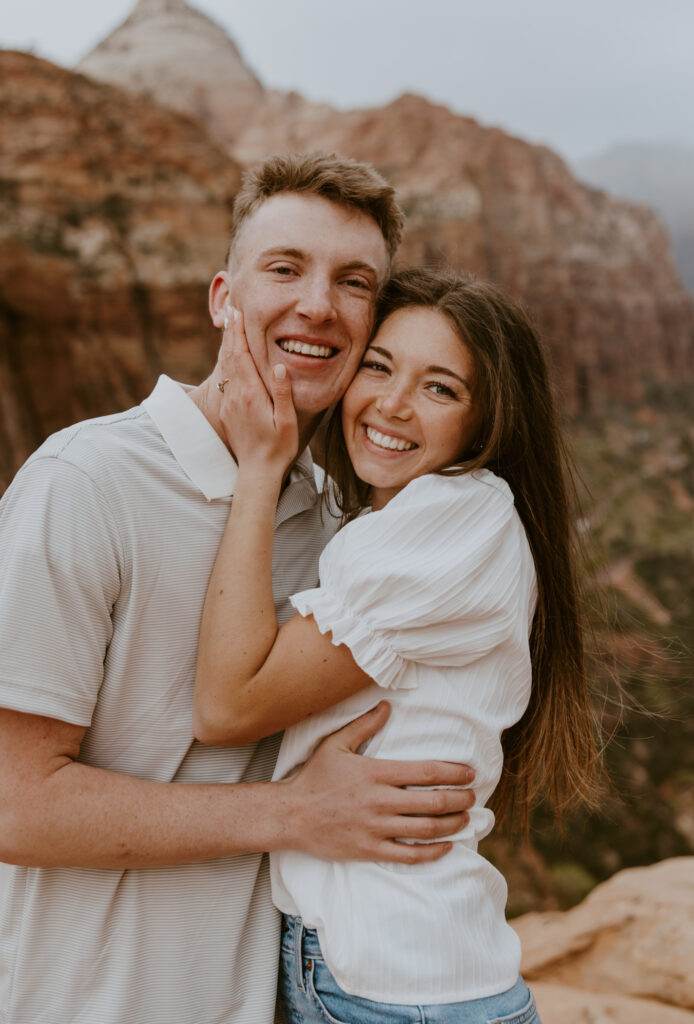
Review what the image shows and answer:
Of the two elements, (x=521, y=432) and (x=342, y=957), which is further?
(x=521, y=432)

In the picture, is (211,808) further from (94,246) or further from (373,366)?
(94,246)

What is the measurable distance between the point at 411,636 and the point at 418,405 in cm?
65

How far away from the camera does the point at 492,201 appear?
45.6 meters

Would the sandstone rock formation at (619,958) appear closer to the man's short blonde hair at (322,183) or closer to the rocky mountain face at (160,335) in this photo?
the rocky mountain face at (160,335)

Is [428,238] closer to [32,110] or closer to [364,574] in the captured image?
[32,110]

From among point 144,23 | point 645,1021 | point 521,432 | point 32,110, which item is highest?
point 144,23

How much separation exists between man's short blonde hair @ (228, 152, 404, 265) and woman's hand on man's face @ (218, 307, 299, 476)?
453 mm

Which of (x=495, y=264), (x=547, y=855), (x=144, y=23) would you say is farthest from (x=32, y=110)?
(x=144, y=23)

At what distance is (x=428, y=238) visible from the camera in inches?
1403

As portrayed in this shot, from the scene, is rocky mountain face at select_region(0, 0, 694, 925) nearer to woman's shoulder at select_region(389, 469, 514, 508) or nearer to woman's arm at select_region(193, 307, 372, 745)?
woman's shoulder at select_region(389, 469, 514, 508)

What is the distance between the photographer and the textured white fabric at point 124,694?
5.41 feet

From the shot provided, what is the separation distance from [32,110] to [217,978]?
60.5 ft

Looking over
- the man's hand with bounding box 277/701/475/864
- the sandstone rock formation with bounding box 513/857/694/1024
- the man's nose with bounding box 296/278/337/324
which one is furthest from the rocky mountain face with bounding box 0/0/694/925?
the man's hand with bounding box 277/701/475/864

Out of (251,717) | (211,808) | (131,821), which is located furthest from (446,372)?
(131,821)
